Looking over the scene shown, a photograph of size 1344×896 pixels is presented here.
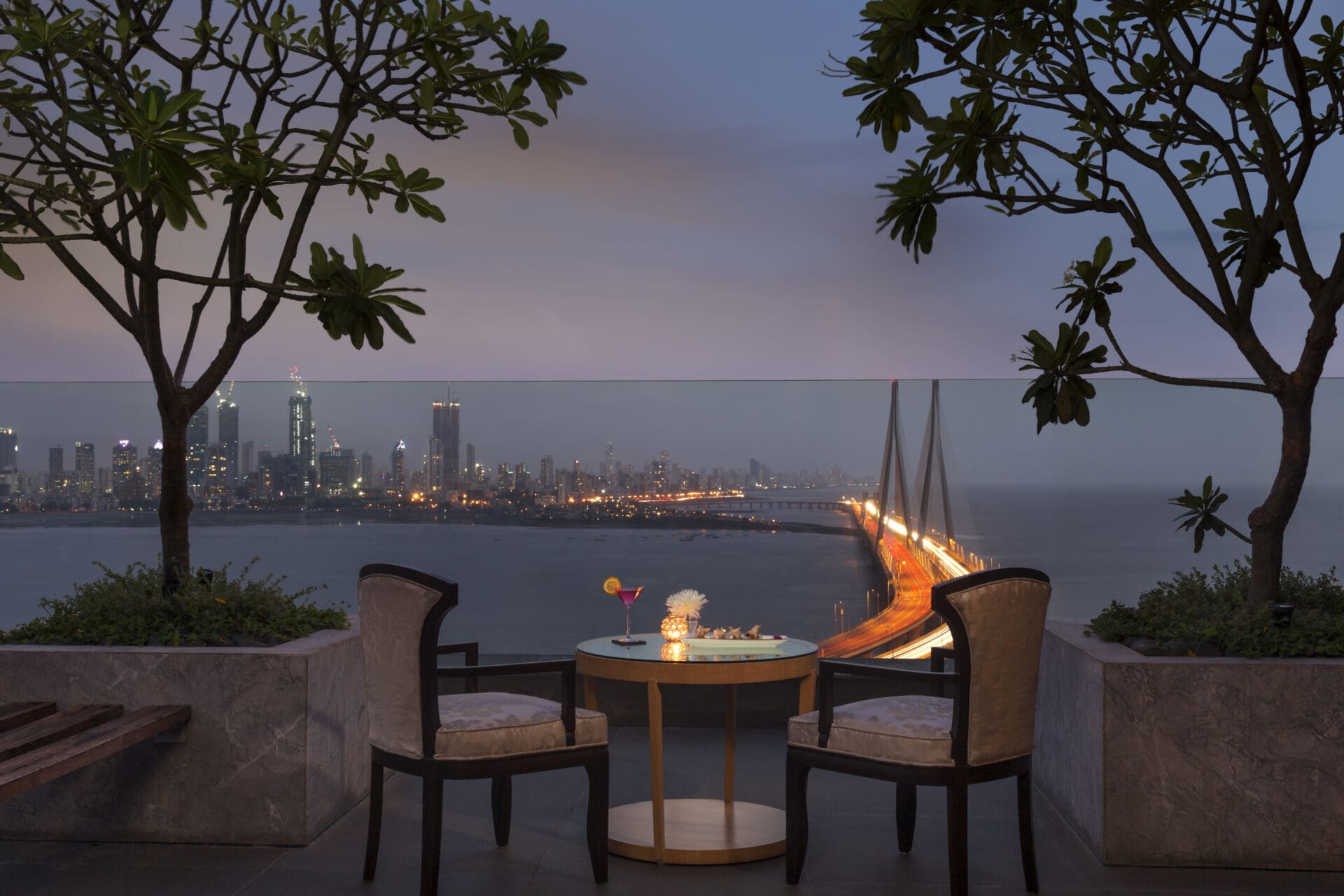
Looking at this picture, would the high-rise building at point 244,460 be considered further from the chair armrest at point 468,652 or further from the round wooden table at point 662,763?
the round wooden table at point 662,763

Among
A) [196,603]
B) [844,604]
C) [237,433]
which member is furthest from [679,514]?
[196,603]

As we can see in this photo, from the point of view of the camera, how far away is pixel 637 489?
19.5 ft

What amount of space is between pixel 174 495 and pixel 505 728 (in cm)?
158

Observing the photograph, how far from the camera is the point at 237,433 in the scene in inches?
233

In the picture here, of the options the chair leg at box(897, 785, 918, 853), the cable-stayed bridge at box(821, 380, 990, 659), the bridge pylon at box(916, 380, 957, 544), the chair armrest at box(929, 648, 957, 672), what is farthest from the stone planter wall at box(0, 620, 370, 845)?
the bridge pylon at box(916, 380, 957, 544)

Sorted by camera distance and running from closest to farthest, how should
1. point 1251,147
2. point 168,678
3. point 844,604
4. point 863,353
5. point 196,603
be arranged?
1. point 168,678
2. point 196,603
3. point 1251,147
4. point 844,604
5. point 863,353

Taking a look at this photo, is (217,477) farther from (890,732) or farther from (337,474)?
(890,732)

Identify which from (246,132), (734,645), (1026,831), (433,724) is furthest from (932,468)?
(246,132)

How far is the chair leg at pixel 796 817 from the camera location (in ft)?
10.2

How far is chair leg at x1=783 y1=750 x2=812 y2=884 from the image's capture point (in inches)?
122

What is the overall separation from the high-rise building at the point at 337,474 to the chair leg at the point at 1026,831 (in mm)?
3957

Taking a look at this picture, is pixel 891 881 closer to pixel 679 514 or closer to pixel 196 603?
pixel 196 603

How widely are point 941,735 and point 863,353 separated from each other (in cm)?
556

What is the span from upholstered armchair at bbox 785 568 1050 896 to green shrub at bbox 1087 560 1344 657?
668 mm
